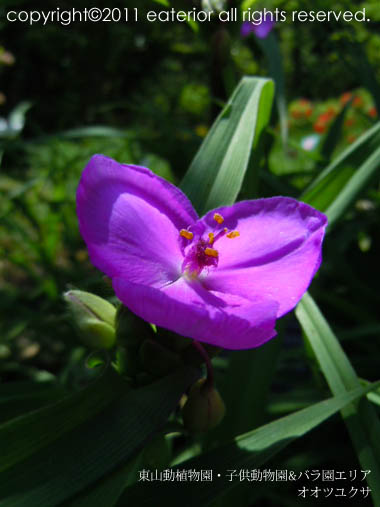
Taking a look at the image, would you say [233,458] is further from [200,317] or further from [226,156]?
[226,156]

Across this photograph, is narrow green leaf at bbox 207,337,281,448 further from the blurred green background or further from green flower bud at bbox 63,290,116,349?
green flower bud at bbox 63,290,116,349

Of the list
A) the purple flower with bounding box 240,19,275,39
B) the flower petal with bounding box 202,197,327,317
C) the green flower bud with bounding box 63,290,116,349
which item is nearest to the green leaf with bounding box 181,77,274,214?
the flower petal with bounding box 202,197,327,317

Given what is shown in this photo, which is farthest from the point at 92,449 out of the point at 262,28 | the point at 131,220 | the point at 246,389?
the point at 262,28

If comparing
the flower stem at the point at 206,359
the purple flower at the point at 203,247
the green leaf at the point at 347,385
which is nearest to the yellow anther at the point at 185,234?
the purple flower at the point at 203,247

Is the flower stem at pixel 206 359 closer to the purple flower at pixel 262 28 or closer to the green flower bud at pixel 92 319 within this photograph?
the green flower bud at pixel 92 319

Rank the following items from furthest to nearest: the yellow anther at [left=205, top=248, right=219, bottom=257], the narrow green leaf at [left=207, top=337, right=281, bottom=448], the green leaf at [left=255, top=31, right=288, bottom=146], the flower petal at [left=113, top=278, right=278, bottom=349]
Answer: the green leaf at [left=255, top=31, right=288, bottom=146] → the narrow green leaf at [left=207, top=337, right=281, bottom=448] → the yellow anther at [left=205, top=248, right=219, bottom=257] → the flower petal at [left=113, top=278, right=278, bottom=349]
